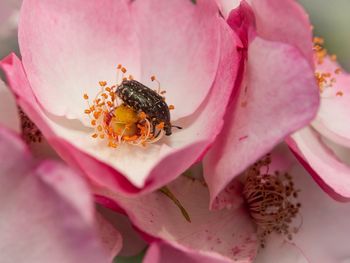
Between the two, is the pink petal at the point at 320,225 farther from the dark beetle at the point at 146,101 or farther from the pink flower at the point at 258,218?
the dark beetle at the point at 146,101

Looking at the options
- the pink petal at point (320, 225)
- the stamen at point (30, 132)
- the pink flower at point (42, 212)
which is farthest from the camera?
the pink petal at point (320, 225)

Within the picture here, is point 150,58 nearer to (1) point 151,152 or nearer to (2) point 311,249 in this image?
(1) point 151,152

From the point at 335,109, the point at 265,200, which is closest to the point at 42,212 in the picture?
the point at 265,200

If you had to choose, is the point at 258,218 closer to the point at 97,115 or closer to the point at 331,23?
the point at 97,115

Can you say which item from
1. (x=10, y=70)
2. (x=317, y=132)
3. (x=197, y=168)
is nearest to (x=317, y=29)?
(x=317, y=132)

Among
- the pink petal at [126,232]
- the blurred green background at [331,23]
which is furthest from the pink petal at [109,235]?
the blurred green background at [331,23]

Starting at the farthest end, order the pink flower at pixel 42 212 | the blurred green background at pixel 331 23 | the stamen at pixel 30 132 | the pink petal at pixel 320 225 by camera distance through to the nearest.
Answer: the blurred green background at pixel 331 23 < the pink petal at pixel 320 225 < the stamen at pixel 30 132 < the pink flower at pixel 42 212

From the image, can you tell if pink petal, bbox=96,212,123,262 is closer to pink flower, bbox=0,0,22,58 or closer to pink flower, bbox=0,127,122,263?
pink flower, bbox=0,127,122,263
